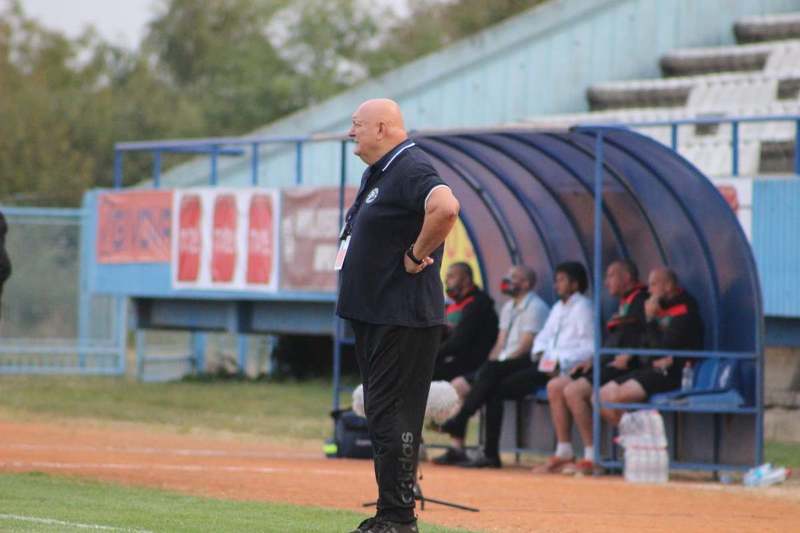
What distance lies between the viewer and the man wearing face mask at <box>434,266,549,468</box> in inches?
586

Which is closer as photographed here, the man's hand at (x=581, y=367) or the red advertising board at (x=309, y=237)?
the man's hand at (x=581, y=367)

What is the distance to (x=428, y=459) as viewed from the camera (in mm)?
15625

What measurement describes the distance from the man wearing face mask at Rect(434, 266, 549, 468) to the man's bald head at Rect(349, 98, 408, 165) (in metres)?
6.53

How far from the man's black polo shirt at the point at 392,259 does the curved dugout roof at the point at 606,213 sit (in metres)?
5.01

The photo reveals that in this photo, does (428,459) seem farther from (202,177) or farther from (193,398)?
(202,177)

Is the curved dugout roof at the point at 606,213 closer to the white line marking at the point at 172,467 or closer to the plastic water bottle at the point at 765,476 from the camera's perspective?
the plastic water bottle at the point at 765,476

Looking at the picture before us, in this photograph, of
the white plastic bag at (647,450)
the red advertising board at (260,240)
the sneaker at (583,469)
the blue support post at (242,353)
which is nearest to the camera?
the white plastic bag at (647,450)

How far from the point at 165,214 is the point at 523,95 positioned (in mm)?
6908

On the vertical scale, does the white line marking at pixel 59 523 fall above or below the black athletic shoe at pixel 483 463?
above

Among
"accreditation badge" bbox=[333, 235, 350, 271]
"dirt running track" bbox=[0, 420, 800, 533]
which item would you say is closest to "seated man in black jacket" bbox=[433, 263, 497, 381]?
"dirt running track" bbox=[0, 420, 800, 533]

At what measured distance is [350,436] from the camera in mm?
14836

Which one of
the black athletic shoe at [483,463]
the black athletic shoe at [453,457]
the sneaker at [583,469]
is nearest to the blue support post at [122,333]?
the black athletic shoe at [453,457]

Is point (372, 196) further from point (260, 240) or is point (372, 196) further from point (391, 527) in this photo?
point (260, 240)

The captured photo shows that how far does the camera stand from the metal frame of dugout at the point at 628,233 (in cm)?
1379
